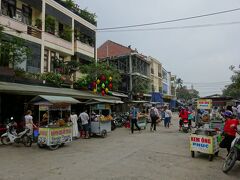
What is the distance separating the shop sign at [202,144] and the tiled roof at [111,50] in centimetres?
3114

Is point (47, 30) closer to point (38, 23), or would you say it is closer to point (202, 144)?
point (38, 23)

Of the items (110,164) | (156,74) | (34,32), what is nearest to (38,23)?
(34,32)

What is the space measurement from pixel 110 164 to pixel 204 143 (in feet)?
11.3

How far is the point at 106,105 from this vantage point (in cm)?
1870

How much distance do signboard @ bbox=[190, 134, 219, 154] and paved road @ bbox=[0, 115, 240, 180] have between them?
0.36 meters

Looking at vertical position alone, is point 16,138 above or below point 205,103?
below

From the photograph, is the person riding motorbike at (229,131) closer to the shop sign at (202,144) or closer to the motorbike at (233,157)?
the shop sign at (202,144)

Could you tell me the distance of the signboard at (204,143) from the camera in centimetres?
891

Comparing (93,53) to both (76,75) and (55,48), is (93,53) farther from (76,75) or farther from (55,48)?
(55,48)

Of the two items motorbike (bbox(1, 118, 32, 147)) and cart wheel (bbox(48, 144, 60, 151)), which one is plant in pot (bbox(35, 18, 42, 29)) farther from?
cart wheel (bbox(48, 144, 60, 151))

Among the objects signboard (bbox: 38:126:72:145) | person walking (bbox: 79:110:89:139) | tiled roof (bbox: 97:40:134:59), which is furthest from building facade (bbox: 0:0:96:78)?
tiled roof (bbox: 97:40:134:59)

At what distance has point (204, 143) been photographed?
9.08 meters

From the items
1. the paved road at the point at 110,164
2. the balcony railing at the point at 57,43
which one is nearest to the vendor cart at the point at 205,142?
the paved road at the point at 110,164

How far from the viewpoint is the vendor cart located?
8914 millimetres
